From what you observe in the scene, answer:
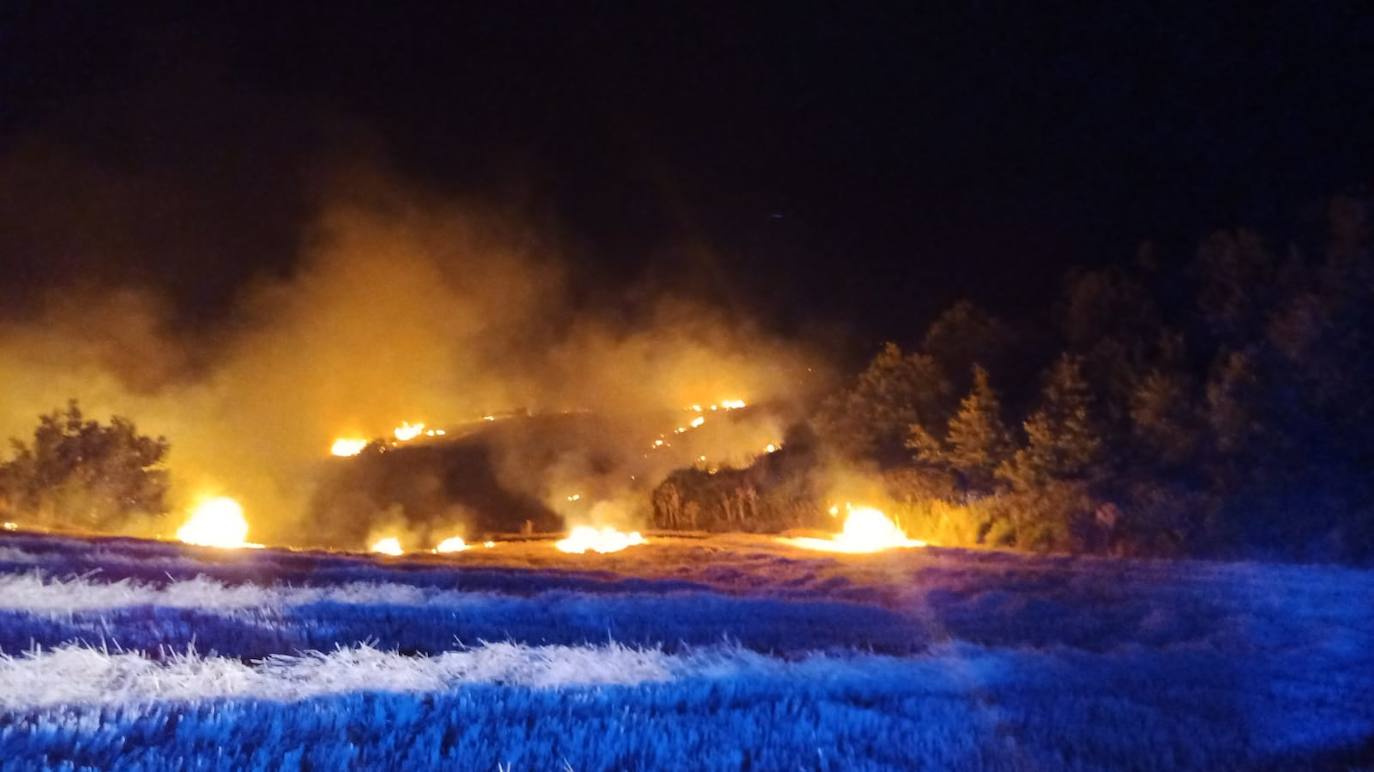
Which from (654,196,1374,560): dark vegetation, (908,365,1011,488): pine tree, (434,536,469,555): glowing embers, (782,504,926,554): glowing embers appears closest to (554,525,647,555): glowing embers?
(434,536,469,555): glowing embers

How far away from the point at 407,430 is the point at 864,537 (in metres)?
34.5

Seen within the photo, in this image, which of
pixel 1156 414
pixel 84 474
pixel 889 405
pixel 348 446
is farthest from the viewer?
pixel 348 446

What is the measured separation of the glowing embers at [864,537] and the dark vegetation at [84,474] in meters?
19.7

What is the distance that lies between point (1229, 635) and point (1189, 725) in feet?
13.8

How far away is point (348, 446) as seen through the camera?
54375mm

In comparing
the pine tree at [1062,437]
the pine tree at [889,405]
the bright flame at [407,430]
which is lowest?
the pine tree at [1062,437]

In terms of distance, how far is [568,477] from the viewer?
48250 millimetres

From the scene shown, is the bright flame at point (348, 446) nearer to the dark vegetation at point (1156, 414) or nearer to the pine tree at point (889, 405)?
the dark vegetation at point (1156, 414)

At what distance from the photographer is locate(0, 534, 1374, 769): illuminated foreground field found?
4.64 metres

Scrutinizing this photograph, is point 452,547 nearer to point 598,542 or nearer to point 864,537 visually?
point 598,542

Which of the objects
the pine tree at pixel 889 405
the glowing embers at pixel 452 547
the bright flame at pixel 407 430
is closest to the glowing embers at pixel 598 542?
the glowing embers at pixel 452 547

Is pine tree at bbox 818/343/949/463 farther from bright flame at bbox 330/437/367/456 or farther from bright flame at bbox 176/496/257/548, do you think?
bright flame at bbox 330/437/367/456

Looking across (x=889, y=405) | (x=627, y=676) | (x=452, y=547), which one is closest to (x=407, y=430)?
(x=452, y=547)

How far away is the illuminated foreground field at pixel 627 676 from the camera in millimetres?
4637
